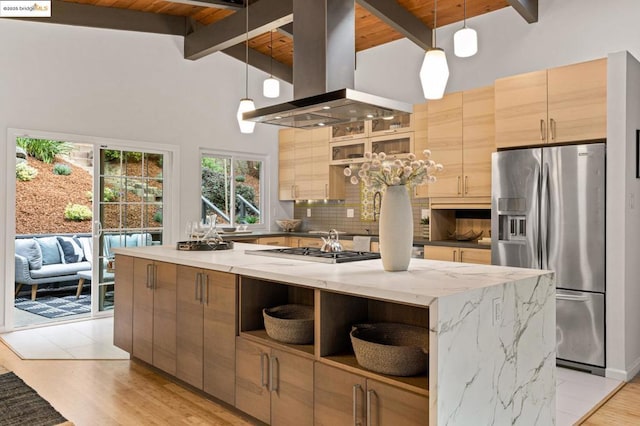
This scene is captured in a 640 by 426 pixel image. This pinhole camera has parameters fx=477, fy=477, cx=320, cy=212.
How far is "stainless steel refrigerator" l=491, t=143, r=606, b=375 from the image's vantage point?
357cm

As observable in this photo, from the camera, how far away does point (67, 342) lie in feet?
14.4

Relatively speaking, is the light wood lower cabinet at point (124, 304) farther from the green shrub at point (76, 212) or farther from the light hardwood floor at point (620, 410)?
the green shrub at point (76, 212)

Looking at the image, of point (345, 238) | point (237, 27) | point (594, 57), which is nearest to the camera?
point (594, 57)

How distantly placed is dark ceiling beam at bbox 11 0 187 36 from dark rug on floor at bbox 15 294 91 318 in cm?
327

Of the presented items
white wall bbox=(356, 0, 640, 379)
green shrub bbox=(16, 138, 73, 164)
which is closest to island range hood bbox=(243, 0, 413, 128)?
white wall bbox=(356, 0, 640, 379)

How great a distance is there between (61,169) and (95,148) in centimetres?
412

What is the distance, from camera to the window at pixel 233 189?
6.43 meters

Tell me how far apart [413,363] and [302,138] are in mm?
5048

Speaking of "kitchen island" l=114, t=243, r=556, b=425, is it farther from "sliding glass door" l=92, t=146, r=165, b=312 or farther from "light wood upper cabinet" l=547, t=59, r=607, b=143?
"sliding glass door" l=92, t=146, r=165, b=312

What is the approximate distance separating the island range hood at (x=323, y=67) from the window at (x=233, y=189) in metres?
3.29

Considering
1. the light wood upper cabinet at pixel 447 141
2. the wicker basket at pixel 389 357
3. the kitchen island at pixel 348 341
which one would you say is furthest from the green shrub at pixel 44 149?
the wicker basket at pixel 389 357

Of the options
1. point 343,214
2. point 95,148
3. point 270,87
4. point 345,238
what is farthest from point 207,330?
point 343,214

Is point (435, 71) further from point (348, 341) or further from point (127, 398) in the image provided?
point (127, 398)

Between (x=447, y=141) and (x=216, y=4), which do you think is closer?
(x=447, y=141)
